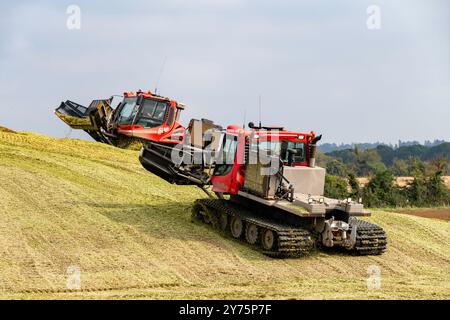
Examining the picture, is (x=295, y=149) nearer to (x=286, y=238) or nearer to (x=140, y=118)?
(x=286, y=238)

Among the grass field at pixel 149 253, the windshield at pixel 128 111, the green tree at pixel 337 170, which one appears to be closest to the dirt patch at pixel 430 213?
the grass field at pixel 149 253

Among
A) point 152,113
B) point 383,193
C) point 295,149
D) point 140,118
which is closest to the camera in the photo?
point 295,149

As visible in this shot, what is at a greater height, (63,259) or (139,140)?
(139,140)

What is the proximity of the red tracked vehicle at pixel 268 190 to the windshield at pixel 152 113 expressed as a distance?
6.18m

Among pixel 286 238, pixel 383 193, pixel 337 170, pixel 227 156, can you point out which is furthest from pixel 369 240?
pixel 337 170

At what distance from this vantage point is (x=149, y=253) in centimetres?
1656

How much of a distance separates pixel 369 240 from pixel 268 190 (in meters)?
2.93

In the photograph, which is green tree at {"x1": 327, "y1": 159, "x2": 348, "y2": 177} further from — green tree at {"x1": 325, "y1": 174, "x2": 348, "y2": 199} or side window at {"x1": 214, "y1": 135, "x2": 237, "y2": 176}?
side window at {"x1": 214, "y1": 135, "x2": 237, "y2": 176}

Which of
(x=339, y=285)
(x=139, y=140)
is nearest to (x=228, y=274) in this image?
(x=339, y=285)

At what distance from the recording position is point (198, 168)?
20.2 meters

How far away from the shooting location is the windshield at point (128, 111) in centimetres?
2645

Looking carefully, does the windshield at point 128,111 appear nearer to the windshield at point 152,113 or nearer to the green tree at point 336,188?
the windshield at point 152,113
